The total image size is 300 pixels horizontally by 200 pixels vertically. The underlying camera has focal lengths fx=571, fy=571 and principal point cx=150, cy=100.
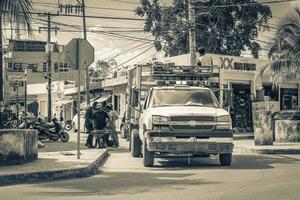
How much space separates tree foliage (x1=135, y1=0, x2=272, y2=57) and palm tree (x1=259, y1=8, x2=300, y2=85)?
16.8m

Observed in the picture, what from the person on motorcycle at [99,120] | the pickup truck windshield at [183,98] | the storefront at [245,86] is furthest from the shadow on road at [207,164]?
the storefront at [245,86]

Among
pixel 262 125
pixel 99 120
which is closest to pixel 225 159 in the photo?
pixel 262 125

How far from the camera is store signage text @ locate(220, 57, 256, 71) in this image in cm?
3294

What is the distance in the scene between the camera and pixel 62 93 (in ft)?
186

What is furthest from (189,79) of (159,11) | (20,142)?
(159,11)

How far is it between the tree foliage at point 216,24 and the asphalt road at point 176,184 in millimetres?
34061

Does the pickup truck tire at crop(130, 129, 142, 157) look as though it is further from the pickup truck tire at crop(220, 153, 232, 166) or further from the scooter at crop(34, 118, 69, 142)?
the scooter at crop(34, 118, 69, 142)

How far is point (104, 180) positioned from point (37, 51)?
3229 inches

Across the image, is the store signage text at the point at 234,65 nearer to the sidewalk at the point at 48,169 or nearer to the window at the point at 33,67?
the sidewalk at the point at 48,169

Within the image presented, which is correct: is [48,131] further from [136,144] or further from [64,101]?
[64,101]

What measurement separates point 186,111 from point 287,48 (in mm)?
16418

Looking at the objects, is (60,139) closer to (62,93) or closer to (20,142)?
(20,142)

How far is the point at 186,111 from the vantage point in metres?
13.4

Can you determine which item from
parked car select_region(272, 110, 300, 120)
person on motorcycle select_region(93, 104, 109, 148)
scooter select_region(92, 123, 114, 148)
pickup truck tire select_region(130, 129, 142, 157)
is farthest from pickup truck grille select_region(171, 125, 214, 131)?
parked car select_region(272, 110, 300, 120)
